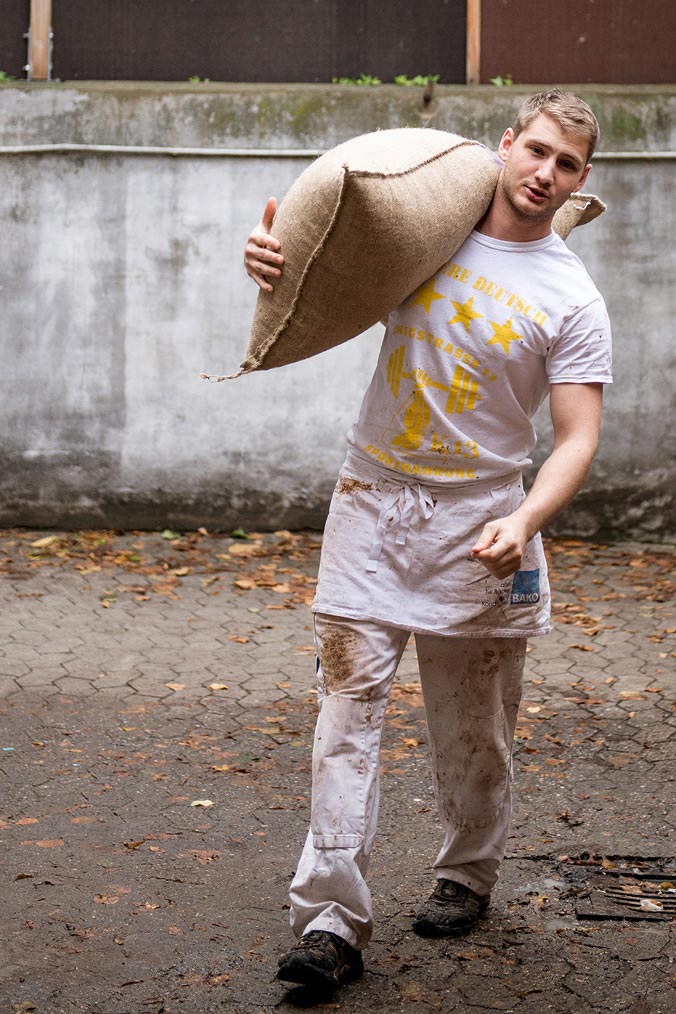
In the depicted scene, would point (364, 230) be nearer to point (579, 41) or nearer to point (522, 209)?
point (522, 209)

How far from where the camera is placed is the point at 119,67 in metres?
9.26

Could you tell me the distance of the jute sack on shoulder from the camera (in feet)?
11.1

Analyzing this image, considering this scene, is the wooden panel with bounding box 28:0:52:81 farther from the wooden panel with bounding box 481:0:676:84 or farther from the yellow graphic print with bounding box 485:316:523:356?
the yellow graphic print with bounding box 485:316:523:356

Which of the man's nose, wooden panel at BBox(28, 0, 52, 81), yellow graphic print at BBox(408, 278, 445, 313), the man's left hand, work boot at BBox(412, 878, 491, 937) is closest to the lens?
the man's left hand

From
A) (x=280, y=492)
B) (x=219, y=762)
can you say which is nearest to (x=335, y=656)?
(x=219, y=762)

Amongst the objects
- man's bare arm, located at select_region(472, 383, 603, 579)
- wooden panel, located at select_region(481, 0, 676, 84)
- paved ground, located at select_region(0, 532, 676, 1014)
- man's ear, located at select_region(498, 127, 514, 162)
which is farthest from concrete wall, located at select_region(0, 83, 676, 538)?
man's bare arm, located at select_region(472, 383, 603, 579)

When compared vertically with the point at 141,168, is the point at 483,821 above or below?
below

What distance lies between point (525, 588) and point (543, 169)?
3.69 ft

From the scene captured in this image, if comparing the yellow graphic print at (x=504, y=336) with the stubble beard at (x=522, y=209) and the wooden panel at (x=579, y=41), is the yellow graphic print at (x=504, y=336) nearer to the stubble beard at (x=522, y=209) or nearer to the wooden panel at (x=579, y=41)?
the stubble beard at (x=522, y=209)

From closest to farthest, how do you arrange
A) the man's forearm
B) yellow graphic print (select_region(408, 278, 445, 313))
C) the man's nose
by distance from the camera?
1. the man's forearm
2. the man's nose
3. yellow graphic print (select_region(408, 278, 445, 313))

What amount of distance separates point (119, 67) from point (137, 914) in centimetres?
688

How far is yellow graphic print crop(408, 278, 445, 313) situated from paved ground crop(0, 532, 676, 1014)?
71.6 inches

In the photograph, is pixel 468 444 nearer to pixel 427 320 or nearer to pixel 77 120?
pixel 427 320

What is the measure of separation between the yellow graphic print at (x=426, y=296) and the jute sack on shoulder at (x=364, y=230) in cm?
2
